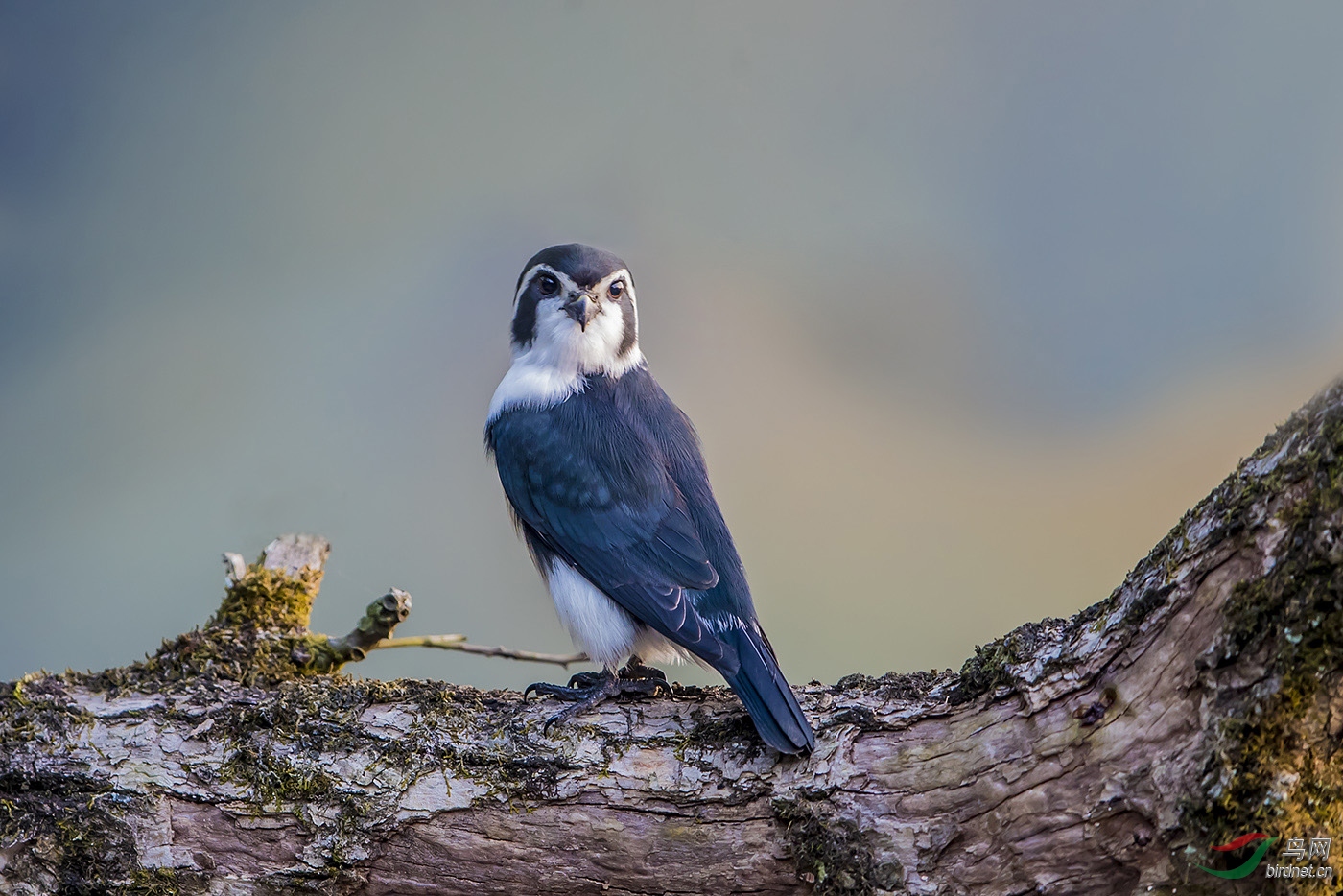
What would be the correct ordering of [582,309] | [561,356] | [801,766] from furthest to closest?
[561,356] → [582,309] → [801,766]

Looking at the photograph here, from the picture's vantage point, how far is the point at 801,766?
2.83 m

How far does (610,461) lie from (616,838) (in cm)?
136

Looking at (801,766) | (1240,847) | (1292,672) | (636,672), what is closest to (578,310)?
(636,672)

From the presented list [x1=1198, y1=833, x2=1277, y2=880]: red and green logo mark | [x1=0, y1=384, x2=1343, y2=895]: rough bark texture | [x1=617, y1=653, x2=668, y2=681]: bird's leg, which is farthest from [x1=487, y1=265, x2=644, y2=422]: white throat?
[x1=1198, y1=833, x2=1277, y2=880]: red and green logo mark

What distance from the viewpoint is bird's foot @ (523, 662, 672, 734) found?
Answer: 3256 millimetres

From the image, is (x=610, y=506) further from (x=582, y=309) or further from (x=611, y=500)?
(x=582, y=309)

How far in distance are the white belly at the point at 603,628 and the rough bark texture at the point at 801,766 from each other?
0.30 meters

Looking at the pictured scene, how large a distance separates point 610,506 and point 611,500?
0.02 meters

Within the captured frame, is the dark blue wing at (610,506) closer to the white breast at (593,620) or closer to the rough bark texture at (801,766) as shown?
the white breast at (593,620)

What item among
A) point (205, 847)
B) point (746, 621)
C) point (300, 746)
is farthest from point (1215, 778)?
point (205, 847)

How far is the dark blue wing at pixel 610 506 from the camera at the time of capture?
3.38 metres

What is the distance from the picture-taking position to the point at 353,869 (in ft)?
9.58

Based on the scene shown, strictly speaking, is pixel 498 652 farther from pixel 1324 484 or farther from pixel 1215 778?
pixel 1324 484

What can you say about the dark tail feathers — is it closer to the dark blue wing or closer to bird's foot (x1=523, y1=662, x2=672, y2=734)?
the dark blue wing
